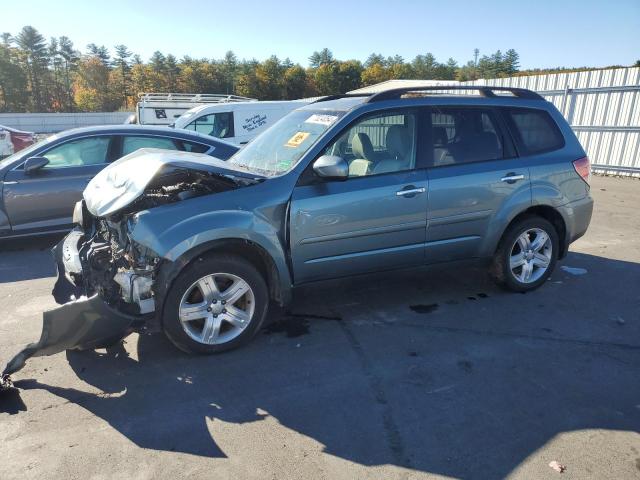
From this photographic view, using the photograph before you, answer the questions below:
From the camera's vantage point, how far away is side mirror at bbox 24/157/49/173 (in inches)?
244

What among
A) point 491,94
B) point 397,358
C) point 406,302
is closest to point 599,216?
point 491,94

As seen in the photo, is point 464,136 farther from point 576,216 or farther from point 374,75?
point 374,75

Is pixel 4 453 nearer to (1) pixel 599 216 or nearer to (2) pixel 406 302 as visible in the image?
(2) pixel 406 302

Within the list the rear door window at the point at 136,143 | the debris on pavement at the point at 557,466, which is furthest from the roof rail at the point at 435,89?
the rear door window at the point at 136,143

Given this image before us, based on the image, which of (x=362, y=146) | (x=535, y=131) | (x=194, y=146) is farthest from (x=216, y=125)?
(x=535, y=131)

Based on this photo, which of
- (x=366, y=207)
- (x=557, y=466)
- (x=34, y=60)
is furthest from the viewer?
(x=34, y=60)

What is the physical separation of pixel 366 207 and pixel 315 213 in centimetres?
46

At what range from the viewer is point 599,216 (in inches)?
339

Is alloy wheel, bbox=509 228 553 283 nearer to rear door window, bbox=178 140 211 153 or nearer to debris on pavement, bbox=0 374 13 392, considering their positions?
debris on pavement, bbox=0 374 13 392

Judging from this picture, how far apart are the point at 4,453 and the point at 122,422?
0.61 meters

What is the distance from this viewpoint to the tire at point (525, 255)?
4.73m

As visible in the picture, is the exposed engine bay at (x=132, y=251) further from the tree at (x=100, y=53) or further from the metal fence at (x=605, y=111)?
the tree at (x=100, y=53)

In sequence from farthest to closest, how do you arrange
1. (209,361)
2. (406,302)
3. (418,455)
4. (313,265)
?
(406,302) < (313,265) < (209,361) < (418,455)

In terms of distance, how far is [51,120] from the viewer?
36.4 meters
